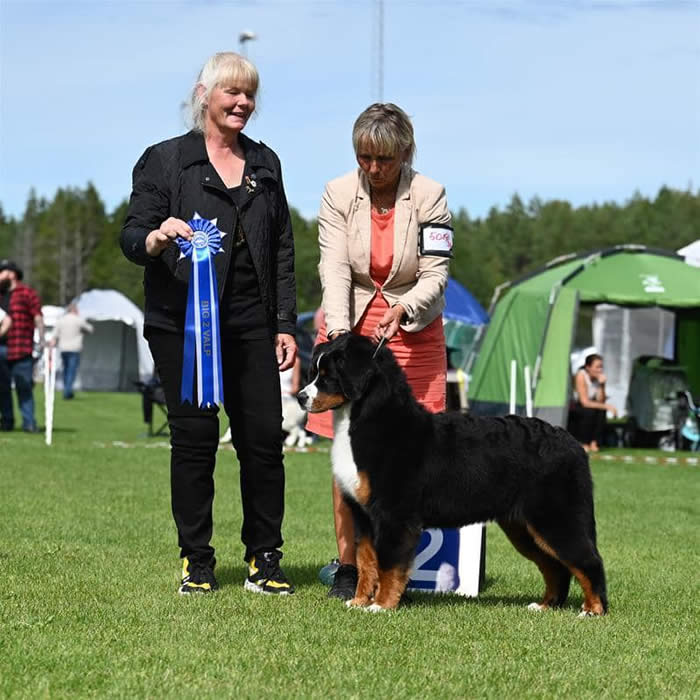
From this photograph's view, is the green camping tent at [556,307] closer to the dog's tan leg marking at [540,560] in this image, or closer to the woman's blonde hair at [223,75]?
the dog's tan leg marking at [540,560]

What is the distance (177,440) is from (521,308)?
35.5 ft

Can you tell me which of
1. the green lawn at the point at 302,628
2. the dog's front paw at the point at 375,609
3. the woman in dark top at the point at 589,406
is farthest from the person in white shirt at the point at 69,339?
the dog's front paw at the point at 375,609

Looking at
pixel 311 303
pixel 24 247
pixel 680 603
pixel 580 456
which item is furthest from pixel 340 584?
pixel 24 247

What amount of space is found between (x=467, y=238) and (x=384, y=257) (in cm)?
5964

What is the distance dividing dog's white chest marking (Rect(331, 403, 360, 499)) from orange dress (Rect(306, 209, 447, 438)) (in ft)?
0.78

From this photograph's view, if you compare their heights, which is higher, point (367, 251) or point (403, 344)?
point (367, 251)

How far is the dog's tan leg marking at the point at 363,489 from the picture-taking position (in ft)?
14.4

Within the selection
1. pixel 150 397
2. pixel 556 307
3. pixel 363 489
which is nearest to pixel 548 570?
pixel 363 489

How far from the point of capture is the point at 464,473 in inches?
174

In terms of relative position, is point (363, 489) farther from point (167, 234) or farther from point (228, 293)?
point (167, 234)

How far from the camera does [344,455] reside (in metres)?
4.42

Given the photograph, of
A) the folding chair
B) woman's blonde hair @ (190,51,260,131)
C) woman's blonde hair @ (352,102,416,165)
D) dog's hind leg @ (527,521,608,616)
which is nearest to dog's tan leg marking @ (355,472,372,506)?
dog's hind leg @ (527,521,608,616)

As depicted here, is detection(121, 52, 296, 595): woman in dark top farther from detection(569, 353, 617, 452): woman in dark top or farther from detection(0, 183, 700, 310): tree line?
detection(0, 183, 700, 310): tree line

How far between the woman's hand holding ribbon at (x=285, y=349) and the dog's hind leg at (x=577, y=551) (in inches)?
44.5
